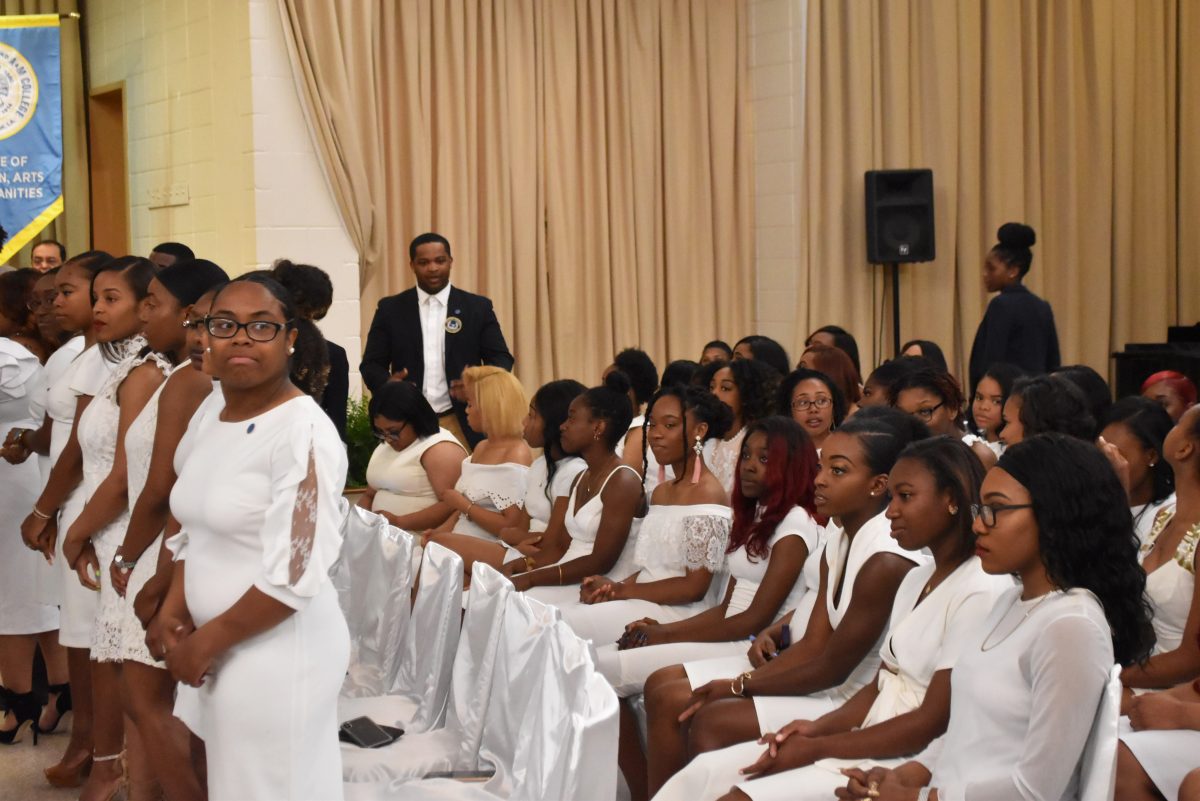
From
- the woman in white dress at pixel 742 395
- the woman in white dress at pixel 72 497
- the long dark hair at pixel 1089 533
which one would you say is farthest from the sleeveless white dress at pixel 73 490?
the long dark hair at pixel 1089 533

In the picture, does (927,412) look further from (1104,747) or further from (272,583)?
(272,583)

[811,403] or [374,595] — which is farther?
[811,403]

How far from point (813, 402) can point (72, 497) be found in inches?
90.6

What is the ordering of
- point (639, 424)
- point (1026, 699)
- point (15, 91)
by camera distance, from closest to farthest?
point (1026, 699), point (639, 424), point (15, 91)

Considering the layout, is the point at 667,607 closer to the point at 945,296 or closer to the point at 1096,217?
the point at 945,296

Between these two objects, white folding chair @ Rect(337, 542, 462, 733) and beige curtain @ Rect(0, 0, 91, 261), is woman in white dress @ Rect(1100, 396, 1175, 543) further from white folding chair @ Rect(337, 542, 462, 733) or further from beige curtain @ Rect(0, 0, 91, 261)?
beige curtain @ Rect(0, 0, 91, 261)

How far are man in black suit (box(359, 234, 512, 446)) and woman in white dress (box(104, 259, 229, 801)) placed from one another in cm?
371

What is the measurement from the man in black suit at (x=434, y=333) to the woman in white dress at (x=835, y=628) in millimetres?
3734

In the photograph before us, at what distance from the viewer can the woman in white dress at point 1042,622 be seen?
2418 mm

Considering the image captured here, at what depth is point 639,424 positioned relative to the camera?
18.2ft

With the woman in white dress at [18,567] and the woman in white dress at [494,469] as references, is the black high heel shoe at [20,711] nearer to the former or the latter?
the woman in white dress at [18,567]

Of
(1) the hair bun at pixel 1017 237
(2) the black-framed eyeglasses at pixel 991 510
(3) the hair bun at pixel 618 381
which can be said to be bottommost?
(2) the black-framed eyeglasses at pixel 991 510

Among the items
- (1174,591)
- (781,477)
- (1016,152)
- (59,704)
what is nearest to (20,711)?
(59,704)

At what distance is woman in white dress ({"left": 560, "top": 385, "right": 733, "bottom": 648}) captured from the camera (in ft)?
13.6
